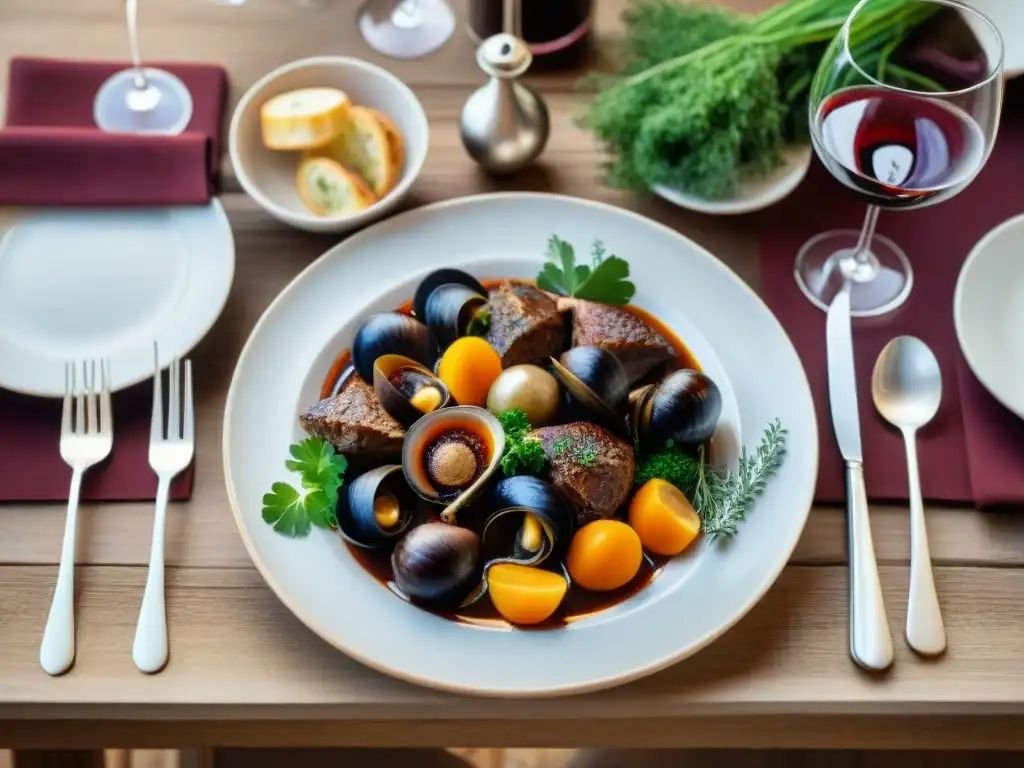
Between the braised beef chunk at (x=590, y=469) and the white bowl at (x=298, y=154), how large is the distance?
0.43 meters

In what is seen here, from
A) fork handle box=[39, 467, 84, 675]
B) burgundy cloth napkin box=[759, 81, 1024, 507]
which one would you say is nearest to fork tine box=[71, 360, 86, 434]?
fork handle box=[39, 467, 84, 675]

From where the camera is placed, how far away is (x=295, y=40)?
4.76ft

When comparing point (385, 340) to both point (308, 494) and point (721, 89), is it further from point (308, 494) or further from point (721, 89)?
point (721, 89)

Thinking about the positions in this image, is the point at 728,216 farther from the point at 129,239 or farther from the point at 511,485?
Result: the point at 129,239

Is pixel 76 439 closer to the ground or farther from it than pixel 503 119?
closer to the ground

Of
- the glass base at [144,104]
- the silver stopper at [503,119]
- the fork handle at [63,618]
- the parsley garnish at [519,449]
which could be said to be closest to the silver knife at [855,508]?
the parsley garnish at [519,449]

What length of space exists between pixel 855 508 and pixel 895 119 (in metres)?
0.46

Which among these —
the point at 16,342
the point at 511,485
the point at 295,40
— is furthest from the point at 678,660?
the point at 295,40

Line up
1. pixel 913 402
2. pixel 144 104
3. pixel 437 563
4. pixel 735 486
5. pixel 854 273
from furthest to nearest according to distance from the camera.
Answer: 1. pixel 144 104
2. pixel 854 273
3. pixel 913 402
4. pixel 735 486
5. pixel 437 563

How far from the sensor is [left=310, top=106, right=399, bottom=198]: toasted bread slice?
48.9 inches

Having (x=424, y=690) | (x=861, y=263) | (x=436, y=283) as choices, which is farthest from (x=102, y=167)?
(x=861, y=263)

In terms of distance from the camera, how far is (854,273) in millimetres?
1228

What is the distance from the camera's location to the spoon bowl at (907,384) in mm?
1108

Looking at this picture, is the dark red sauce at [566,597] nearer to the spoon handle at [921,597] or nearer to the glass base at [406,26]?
the spoon handle at [921,597]
